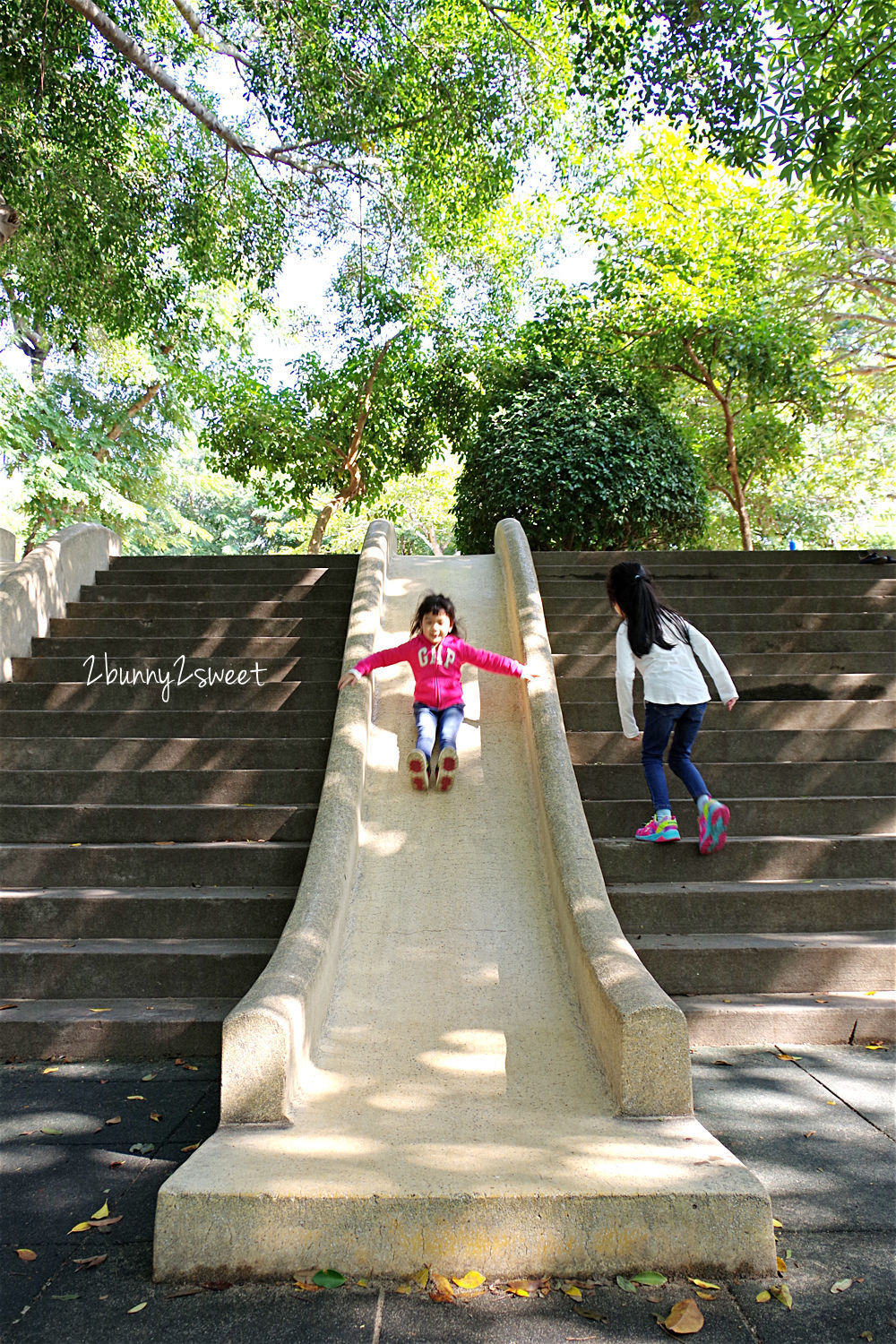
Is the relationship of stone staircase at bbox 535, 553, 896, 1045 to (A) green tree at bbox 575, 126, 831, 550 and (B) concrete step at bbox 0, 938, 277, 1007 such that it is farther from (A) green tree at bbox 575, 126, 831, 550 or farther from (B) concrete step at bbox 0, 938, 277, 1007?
(A) green tree at bbox 575, 126, 831, 550

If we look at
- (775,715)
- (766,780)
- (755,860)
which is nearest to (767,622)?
(775,715)

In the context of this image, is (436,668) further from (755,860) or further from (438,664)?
(755,860)

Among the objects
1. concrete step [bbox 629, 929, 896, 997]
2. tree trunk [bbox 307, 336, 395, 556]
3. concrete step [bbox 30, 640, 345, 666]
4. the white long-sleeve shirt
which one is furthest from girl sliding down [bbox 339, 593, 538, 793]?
tree trunk [bbox 307, 336, 395, 556]

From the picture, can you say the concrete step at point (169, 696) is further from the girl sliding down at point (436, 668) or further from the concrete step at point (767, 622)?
the concrete step at point (767, 622)

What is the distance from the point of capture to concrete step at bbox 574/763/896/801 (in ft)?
17.7

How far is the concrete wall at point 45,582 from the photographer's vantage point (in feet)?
22.6

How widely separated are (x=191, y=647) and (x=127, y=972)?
3.45 metres

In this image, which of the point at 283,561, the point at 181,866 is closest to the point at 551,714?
the point at 181,866

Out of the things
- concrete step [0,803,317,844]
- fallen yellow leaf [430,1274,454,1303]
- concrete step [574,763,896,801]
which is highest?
concrete step [574,763,896,801]

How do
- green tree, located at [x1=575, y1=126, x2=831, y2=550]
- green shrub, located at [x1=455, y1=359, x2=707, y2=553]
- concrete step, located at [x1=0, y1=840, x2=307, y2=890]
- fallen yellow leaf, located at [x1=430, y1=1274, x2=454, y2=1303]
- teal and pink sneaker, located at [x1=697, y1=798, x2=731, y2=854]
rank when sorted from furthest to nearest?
green tree, located at [x1=575, y1=126, x2=831, y2=550] → green shrub, located at [x1=455, y1=359, x2=707, y2=553] → concrete step, located at [x1=0, y1=840, x2=307, y2=890] → teal and pink sneaker, located at [x1=697, y1=798, x2=731, y2=854] → fallen yellow leaf, located at [x1=430, y1=1274, x2=454, y2=1303]

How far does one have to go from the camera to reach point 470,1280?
238cm

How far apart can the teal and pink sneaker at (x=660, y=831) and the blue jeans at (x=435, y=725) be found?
126 centimetres

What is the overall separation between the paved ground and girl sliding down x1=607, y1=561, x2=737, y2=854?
1.38 meters

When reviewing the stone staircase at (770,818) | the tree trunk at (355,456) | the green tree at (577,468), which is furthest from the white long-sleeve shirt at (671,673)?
the tree trunk at (355,456)
